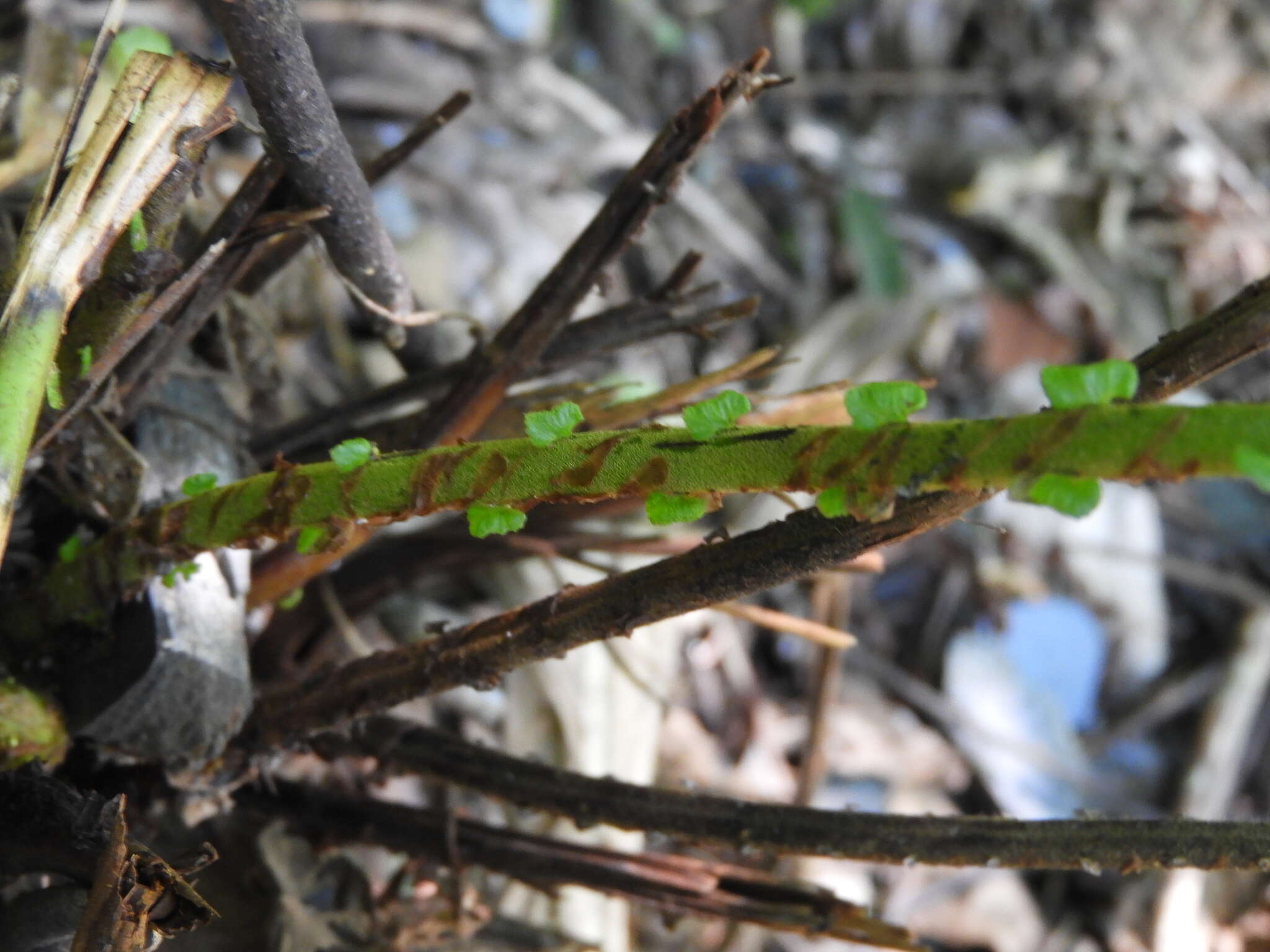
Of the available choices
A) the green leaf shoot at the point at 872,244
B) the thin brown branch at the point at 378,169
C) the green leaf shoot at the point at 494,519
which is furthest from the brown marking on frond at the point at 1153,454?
the green leaf shoot at the point at 872,244

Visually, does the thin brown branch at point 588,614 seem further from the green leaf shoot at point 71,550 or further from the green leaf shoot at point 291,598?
the green leaf shoot at point 71,550

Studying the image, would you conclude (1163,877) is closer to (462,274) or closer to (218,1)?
(462,274)

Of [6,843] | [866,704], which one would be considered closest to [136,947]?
[6,843]

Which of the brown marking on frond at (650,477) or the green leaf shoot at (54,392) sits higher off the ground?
the green leaf shoot at (54,392)

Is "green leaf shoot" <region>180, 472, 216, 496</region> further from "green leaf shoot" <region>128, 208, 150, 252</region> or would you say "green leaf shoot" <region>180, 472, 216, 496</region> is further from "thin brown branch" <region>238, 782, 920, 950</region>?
"thin brown branch" <region>238, 782, 920, 950</region>

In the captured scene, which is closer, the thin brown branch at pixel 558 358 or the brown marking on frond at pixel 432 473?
the brown marking on frond at pixel 432 473

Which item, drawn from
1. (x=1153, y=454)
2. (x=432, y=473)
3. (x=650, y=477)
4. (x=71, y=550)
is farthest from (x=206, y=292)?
(x=1153, y=454)

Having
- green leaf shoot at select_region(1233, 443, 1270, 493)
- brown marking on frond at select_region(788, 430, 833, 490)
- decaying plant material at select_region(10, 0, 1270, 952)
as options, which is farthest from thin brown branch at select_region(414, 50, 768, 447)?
green leaf shoot at select_region(1233, 443, 1270, 493)
